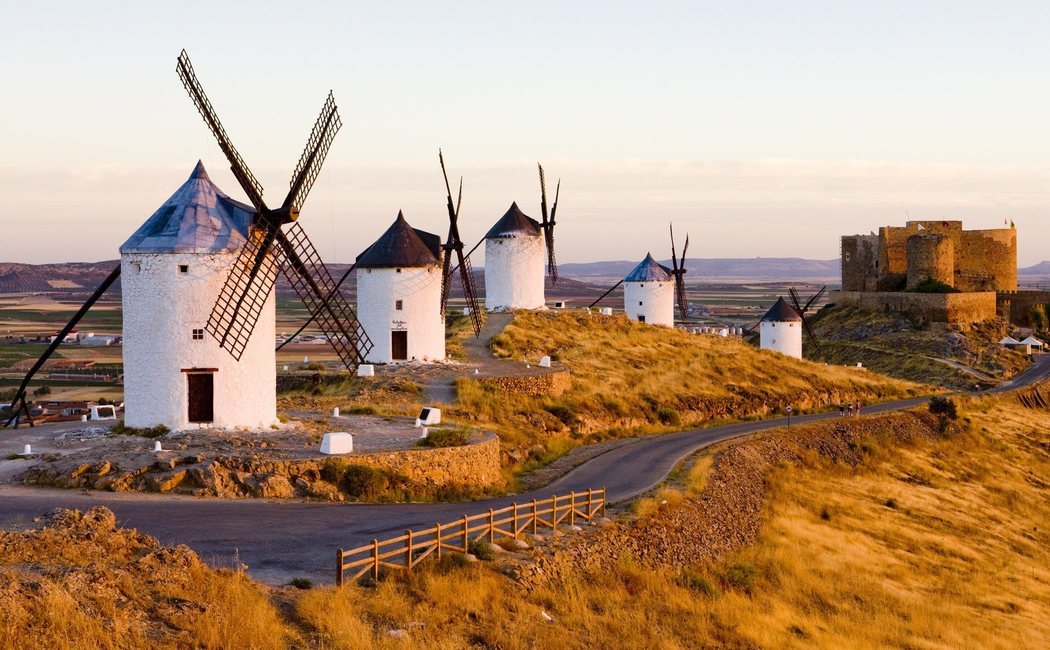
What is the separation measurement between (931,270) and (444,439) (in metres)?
59.0

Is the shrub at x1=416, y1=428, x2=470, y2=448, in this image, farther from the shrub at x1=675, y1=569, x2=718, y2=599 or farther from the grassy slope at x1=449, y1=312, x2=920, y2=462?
the shrub at x1=675, y1=569, x2=718, y2=599

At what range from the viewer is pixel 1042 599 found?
2481 cm

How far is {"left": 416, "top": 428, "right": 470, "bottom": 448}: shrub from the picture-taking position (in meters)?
25.0

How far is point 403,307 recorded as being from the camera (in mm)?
41500

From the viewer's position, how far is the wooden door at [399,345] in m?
41.6

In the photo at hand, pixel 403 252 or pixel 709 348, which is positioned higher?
pixel 403 252

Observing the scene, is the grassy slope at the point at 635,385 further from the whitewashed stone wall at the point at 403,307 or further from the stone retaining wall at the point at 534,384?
the whitewashed stone wall at the point at 403,307

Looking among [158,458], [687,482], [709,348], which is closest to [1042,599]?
[687,482]

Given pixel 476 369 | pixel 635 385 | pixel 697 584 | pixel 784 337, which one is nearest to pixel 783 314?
pixel 784 337

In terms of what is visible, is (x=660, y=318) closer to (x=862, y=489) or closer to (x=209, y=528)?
(x=862, y=489)

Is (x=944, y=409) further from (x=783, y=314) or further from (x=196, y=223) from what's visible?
(x=196, y=223)

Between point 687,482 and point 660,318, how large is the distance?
37770mm

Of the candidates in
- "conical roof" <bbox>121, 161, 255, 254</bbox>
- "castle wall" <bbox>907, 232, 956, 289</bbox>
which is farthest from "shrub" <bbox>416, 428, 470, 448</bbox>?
"castle wall" <bbox>907, 232, 956, 289</bbox>

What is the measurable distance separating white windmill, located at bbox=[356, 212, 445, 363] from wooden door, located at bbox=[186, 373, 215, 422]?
15.8m
